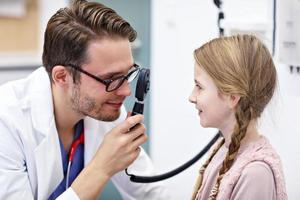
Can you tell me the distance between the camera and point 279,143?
1.38 m

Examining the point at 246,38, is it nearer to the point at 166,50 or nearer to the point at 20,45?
the point at 166,50

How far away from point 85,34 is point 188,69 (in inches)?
25.7

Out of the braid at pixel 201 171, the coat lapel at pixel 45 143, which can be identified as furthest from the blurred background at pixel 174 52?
the coat lapel at pixel 45 143

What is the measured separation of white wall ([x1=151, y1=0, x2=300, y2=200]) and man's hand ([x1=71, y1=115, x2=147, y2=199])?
40 centimetres

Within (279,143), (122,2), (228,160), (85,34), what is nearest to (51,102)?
(85,34)

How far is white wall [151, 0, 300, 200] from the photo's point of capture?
1.66 meters

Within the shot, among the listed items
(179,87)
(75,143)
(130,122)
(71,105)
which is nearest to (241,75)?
(130,122)

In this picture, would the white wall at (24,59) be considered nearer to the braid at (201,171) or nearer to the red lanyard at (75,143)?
the red lanyard at (75,143)

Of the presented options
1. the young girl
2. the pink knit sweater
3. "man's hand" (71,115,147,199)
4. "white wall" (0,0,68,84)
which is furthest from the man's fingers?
"white wall" (0,0,68,84)

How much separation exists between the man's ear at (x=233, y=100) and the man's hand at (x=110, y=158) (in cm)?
28

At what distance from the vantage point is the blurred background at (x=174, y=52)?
4.50 ft

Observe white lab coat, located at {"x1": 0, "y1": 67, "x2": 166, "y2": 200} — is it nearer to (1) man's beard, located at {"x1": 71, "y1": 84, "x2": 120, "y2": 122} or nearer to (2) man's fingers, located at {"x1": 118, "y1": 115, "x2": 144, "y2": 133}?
(1) man's beard, located at {"x1": 71, "y1": 84, "x2": 120, "y2": 122}

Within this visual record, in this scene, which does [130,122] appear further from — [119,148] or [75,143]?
[75,143]

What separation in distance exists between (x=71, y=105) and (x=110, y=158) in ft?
0.72
